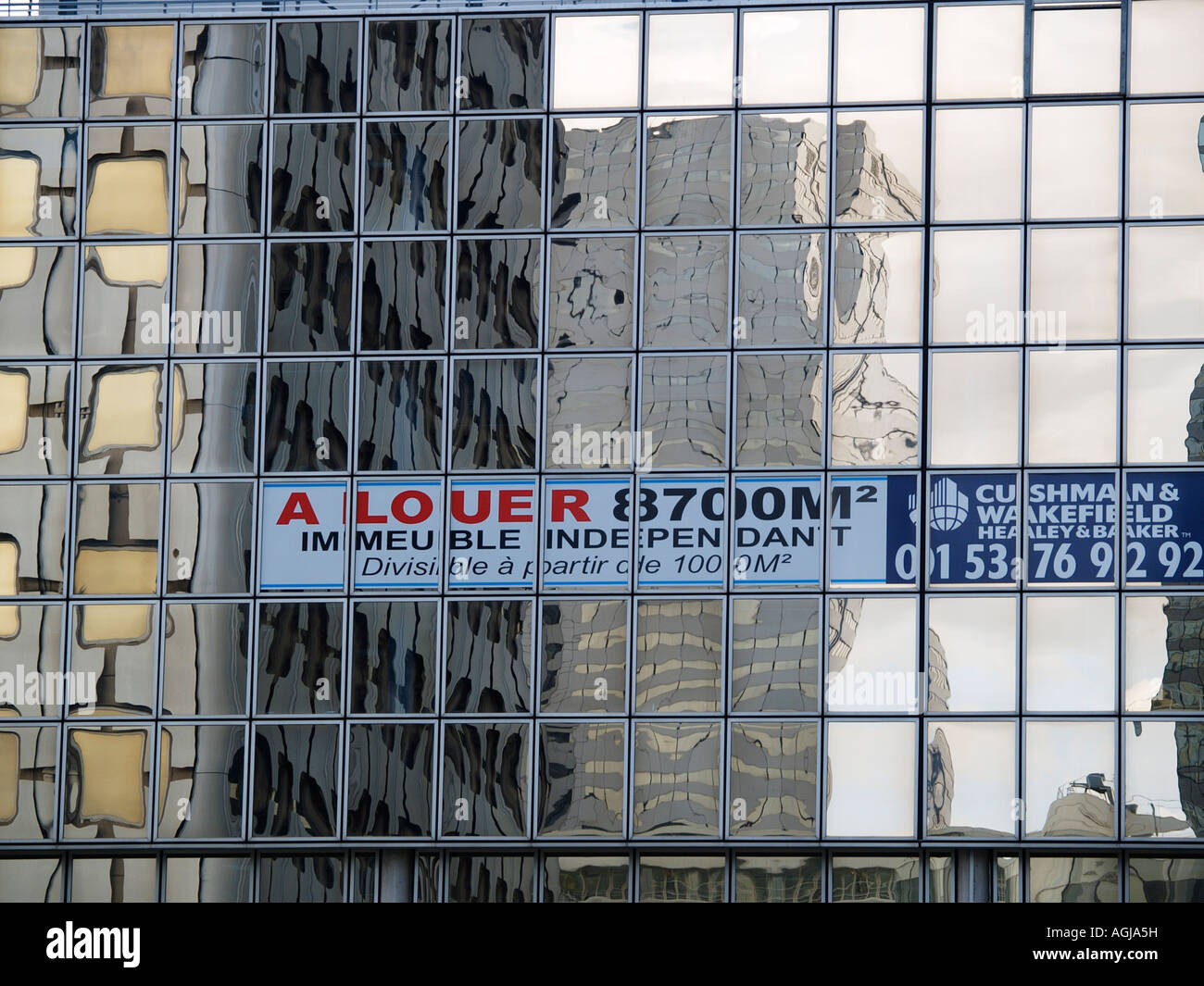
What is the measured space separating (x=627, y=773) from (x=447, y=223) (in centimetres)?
697

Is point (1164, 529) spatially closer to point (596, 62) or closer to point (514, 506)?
point (514, 506)

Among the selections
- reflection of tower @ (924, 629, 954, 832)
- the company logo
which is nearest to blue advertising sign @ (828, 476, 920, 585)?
the company logo

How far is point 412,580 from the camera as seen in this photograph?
2003 centimetres

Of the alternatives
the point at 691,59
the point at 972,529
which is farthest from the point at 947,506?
the point at 691,59

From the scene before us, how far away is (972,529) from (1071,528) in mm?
1130

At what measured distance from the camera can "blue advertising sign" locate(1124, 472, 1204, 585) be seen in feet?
63.1

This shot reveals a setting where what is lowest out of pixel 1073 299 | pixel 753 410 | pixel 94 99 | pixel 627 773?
pixel 627 773

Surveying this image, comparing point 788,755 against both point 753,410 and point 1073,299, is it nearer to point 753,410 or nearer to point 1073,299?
point 753,410

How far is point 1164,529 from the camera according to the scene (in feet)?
63.4

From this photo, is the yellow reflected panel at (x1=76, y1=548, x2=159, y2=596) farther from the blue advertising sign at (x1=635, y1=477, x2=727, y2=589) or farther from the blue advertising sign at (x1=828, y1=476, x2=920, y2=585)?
the blue advertising sign at (x1=828, y1=476, x2=920, y2=585)

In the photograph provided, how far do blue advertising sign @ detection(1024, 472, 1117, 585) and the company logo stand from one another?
29.0 inches

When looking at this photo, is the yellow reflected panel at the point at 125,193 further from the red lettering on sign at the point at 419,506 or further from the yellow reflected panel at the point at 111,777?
the yellow reflected panel at the point at 111,777
